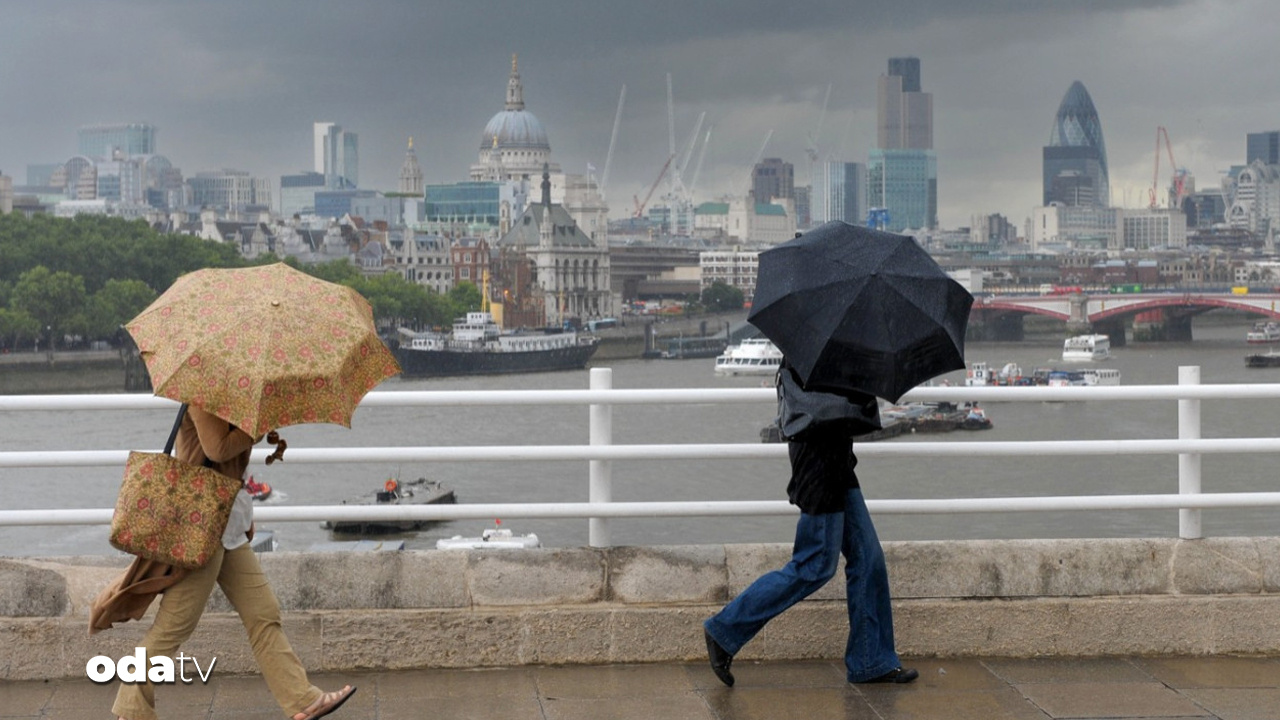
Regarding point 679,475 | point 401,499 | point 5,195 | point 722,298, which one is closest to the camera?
point 401,499

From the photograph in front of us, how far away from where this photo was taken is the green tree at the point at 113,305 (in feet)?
244

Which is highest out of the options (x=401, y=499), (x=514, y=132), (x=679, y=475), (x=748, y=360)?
(x=514, y=132)

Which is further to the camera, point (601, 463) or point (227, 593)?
point (601, 463)

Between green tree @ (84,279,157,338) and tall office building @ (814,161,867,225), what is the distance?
365 feet

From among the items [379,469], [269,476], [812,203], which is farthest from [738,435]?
[812,203]

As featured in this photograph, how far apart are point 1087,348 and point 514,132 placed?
101 metres

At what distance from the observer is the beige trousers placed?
3.72 m

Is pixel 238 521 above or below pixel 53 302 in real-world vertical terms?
below

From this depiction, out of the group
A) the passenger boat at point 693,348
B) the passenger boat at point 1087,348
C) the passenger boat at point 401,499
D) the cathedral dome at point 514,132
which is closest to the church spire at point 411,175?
the cathedral dome at point 514,132

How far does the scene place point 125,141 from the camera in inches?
7032

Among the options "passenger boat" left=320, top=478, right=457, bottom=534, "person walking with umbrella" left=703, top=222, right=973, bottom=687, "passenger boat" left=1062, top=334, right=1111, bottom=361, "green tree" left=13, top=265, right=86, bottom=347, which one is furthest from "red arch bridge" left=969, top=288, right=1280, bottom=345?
"person walking with umbrella" left=703, top=222, right=973, bottom=687

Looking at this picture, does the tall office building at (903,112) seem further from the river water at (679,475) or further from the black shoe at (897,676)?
the black shoe at (897,676)

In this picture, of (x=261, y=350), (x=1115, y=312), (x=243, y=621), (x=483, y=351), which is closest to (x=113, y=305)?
(x=483, y=351)

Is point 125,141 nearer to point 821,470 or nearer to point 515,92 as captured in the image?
point 515,92
